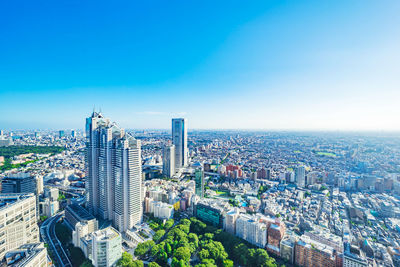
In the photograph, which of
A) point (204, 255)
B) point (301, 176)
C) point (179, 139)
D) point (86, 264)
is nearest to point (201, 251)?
point (204, 255)

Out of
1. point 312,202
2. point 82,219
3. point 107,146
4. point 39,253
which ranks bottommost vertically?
point 312,202

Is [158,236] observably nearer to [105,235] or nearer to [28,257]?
[105,235]

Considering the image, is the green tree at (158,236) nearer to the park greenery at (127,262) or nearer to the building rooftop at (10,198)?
the park greenery at (127,262)

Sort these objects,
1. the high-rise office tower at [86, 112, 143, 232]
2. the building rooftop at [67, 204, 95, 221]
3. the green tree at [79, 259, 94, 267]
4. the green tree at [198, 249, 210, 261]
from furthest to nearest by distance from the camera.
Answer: the high-rise office tower at [86, 112, 143, 232]
the building rooftop at [67, 204, 95, 221]
the green tree at [198, 249, 210, 261]
the green tree at [79, 259, 94, 267]

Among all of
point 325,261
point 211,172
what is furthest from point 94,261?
point 211,172

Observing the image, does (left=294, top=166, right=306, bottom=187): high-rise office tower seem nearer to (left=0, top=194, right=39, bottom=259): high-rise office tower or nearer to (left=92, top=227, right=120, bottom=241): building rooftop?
(left=92, top=227, right=120, bottom=241): building rooftop

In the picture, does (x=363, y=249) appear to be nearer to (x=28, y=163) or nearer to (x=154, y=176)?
(x=154, y=176)

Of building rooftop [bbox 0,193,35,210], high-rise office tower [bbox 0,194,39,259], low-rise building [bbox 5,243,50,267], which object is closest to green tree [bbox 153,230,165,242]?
high-rise office tower [bbox 0,194,39,259]

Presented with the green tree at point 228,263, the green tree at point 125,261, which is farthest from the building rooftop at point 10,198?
the green tree at point 228,263
